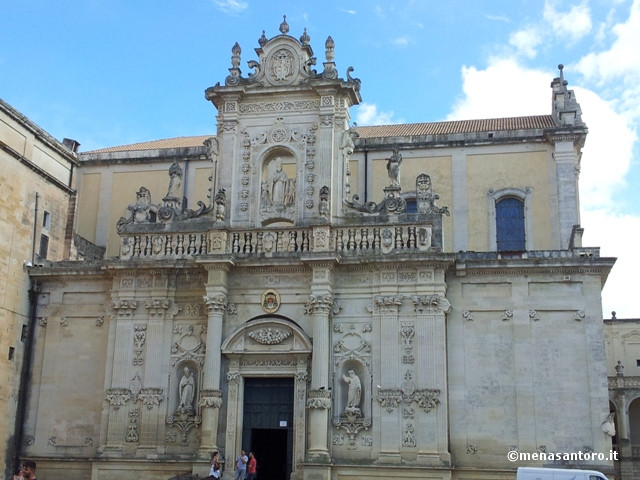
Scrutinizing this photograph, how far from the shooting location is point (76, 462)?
24.9m

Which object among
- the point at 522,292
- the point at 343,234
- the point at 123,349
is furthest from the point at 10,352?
the point at 522,292

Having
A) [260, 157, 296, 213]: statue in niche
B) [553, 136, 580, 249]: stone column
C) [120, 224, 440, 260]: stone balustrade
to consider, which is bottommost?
[120, 224, 440, 260]: stone balustrade

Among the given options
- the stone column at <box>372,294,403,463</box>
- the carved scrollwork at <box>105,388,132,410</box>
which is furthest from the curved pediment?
the carved scrollwork at <box>105,388,132,410</box>

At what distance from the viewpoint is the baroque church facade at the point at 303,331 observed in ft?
75.3

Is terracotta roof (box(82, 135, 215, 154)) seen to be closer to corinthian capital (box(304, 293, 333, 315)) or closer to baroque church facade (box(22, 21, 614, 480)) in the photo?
baroque church facade (box(22, 21, 614, 480))

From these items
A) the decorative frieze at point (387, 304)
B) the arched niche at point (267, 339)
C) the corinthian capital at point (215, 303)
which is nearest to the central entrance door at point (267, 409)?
the arched niche at point (267, 339)

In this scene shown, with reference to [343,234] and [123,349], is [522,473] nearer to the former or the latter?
[343,234]

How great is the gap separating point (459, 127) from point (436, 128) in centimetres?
93

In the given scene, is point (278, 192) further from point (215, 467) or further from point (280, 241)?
point (215, 467)

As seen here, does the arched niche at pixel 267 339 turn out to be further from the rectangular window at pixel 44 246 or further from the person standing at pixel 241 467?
the rectangular window at pixel 44 246

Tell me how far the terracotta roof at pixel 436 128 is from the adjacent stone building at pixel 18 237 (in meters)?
6.20

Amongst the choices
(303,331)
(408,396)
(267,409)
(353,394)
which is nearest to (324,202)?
(303,331)

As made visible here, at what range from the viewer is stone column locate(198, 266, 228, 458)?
23.2 metres

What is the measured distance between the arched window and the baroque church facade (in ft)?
9.47
